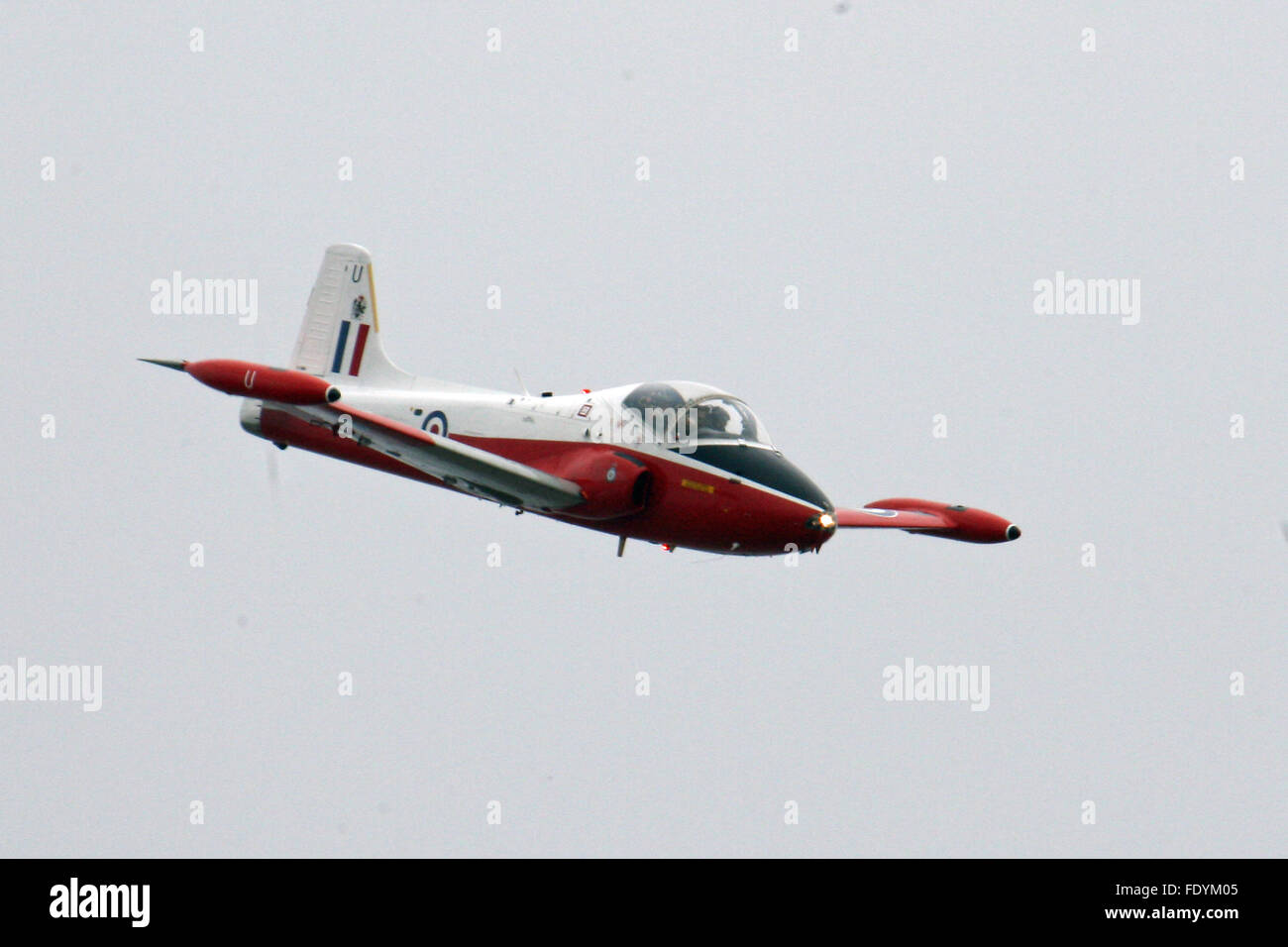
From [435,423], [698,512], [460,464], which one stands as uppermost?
[435,423]

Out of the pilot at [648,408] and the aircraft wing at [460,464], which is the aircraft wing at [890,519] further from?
the aircraft wing at [460,464]

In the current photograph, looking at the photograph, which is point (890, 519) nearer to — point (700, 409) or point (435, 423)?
point (700, 409)

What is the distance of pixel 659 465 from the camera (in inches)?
1419

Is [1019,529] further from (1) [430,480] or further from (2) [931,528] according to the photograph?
(1) [430,480]

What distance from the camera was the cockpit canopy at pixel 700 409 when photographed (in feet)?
119

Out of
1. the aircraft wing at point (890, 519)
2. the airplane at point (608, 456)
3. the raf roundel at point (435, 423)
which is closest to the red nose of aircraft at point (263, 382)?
the airplane at point (608, 456)

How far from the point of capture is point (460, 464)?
3531 centimetres

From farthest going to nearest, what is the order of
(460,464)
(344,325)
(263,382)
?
(344,325), (460,464), (263,382)

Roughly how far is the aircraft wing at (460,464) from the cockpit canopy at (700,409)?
7.44 ft

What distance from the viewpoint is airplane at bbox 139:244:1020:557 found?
34.7 metres

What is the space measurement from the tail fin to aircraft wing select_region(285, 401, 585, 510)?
5.84 meters

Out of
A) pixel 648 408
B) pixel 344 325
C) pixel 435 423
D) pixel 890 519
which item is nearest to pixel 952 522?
pixel 890 519

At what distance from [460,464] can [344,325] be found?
7.64 metres

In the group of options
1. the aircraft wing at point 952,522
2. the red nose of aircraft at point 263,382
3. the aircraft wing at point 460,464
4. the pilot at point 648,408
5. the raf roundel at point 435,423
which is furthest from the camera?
the aircraft wing at point 952,522
